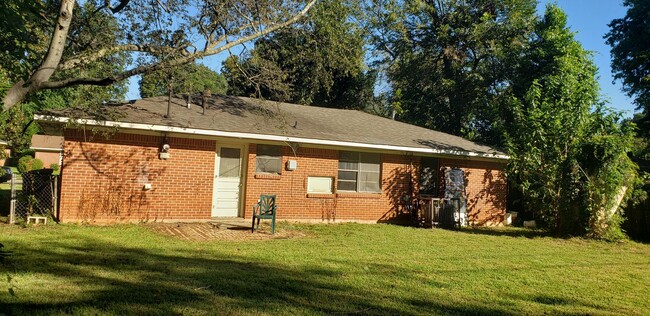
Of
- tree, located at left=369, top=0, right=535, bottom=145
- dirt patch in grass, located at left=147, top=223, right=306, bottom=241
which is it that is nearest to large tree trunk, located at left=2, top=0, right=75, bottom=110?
dirt patch in grass, located at left=147, top=223, right=306, bottom=241

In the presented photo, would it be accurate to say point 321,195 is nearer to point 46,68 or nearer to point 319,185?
point 319,185

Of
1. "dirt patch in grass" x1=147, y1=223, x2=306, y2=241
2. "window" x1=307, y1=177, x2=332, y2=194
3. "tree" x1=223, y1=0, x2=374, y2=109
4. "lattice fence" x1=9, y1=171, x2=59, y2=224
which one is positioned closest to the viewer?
"dirt patch in grass" x1=147, y1=223, x2=306, y2=241

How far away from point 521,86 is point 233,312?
21.5m

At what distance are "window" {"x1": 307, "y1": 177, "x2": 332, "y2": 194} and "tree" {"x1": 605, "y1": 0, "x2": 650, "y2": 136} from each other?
20.3m

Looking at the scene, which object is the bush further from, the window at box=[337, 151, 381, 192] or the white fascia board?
the window at box=[337, 151, 381, 192]

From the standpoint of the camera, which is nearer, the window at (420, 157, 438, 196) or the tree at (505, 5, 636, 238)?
the tree at (505, 5, 636, 238)

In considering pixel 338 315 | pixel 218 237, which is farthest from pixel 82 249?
pixel 338 315

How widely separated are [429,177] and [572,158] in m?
4.39

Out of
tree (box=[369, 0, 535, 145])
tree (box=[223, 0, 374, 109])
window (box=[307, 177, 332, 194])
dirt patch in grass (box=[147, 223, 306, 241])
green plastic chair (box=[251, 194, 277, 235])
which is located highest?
tree (box=[369, 0, 535, 145])

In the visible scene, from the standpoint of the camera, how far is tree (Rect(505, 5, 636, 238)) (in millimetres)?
12305

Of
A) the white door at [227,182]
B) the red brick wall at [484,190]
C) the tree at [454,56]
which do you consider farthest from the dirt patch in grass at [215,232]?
the tree at [454,56]

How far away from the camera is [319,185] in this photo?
13766 mm

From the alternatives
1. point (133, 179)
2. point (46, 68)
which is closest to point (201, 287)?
point (46, 68)

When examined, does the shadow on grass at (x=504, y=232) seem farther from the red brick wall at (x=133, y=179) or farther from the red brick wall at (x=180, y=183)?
the red brick wall at (x=133, y=179)
